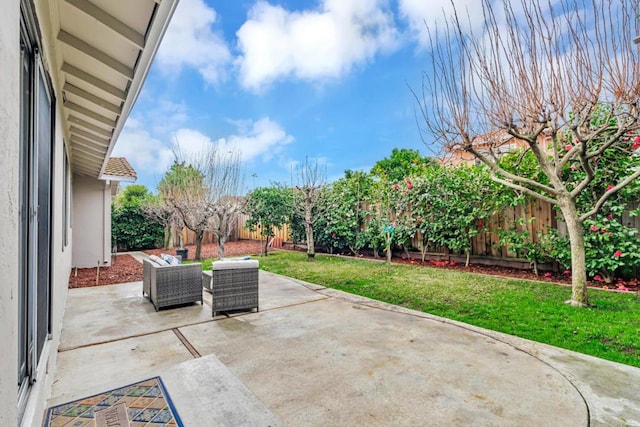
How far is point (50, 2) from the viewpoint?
89.7 inches

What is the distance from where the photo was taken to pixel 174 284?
4.82 meters

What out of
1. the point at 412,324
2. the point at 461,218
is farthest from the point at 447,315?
the point at 461,218

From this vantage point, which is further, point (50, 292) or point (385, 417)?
point (50, 292)

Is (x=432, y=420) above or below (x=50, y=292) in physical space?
below

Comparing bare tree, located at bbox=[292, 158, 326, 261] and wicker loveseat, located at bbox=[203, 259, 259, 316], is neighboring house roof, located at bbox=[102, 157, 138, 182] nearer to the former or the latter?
bare tree, located at bbox=[292, 158, 326, 261]

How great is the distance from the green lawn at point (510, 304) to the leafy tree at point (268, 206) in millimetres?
3819

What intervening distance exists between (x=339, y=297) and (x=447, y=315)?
1.72m

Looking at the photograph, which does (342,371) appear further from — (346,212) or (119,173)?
(119,173)

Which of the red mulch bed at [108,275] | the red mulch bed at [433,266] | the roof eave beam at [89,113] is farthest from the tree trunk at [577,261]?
the red mulch bed at [108,275]

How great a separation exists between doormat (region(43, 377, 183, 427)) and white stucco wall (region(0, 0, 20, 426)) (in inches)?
46.3

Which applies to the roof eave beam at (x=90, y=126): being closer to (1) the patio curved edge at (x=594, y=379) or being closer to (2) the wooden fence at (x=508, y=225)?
(1) the patio curved edge at (x=594, y=379)

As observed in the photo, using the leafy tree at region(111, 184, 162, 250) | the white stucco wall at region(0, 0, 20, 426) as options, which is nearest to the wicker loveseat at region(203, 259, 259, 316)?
the white stucco wall at region(0, 0, 20, 426)

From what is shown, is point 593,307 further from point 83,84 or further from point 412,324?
point 83,84

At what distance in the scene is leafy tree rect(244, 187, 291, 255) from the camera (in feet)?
36.9
